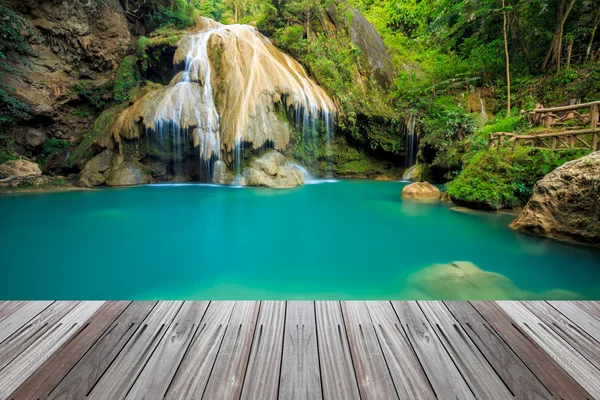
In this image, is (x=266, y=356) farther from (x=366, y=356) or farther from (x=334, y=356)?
(x=366, y=356)

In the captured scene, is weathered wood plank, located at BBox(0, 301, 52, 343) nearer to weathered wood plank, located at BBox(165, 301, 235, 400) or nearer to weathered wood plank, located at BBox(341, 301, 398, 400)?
weathered wood plank, located at BBox(165, 301, 235, 400)

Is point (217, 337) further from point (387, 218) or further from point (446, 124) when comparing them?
point (446, 124)

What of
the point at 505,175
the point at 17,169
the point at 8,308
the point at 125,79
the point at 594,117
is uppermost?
the point at 125,79

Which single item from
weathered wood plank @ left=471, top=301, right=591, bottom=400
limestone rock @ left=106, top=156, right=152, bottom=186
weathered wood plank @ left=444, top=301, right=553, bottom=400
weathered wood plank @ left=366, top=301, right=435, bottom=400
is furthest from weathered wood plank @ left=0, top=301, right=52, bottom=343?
limestone rock @ left=106, top=156, right=152, bottom=186

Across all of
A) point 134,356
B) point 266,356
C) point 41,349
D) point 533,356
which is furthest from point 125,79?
point 533,356

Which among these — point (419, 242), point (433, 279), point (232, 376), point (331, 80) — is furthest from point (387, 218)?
point (331, 80)

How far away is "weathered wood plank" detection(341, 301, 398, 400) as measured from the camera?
1.24 metres

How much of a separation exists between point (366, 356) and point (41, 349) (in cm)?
156

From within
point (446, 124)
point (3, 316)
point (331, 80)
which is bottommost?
point (3, 316)

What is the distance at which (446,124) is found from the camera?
451 inches

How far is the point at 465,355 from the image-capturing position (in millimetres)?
1460

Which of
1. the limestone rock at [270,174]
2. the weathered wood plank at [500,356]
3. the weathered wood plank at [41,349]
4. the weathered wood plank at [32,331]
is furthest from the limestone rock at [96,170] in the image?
the weathered wood plank at [500,356]

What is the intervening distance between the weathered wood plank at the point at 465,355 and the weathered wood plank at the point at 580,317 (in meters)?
0.69

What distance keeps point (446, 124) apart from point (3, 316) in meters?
12.5
